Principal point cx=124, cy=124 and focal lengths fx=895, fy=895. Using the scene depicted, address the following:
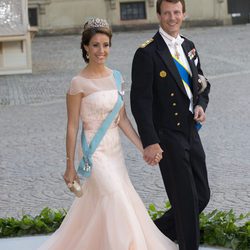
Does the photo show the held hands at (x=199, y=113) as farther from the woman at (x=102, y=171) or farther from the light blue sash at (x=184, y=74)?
the woman at (x=102, y=171)

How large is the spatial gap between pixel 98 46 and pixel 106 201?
93 cm

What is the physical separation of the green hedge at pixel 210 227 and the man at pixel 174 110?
69 centimetres

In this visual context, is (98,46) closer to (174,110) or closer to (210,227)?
(174,110)

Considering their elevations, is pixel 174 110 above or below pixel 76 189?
above

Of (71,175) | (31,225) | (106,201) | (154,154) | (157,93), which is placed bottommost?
(31,225)

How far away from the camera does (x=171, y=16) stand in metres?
5.23

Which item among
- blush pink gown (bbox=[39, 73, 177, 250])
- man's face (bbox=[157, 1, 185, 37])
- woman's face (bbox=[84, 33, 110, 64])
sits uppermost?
man's face (bbox=[157, 1, 185, 37])

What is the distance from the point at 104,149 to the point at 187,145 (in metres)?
0.51

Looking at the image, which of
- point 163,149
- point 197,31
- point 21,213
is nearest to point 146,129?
point 163,149

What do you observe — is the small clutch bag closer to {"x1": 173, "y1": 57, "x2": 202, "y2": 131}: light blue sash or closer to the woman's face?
the woman's face

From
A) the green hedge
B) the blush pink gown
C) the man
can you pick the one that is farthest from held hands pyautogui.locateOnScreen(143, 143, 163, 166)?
the green hedge

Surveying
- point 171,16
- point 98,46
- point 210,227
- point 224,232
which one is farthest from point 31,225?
point 171,16

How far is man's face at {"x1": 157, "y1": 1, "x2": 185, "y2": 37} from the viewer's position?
523cm

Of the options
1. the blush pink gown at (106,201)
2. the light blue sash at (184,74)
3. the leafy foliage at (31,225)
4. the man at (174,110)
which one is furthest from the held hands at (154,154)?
the leafy foliage at (31,225)
